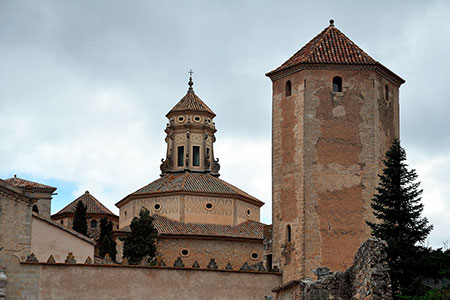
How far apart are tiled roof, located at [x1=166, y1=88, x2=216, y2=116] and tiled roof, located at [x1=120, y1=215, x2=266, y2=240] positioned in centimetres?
1056

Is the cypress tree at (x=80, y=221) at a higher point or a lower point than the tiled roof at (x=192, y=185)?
lower

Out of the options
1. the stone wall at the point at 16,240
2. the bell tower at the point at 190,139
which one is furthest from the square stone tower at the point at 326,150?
the bell tower at the point at 190,139

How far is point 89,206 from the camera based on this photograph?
232ft

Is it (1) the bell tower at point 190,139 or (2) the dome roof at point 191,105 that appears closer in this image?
(1) the bell tower at point 190,139

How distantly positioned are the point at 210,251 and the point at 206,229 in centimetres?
217

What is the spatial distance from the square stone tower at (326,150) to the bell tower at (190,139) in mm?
23423

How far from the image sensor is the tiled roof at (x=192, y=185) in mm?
59969

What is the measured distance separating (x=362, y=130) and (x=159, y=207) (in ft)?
75.1

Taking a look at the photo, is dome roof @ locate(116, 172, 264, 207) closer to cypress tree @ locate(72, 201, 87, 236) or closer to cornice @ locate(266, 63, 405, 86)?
cypress tree @ locate(72, 201, 87, 236)

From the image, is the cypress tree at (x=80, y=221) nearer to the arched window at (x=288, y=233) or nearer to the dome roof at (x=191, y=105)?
the dome roof at (x=191, y=105)

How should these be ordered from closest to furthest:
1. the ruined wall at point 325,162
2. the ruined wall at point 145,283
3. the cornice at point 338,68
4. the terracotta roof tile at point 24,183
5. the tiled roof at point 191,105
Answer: the ruined wall at point 145,283 → the ruined wall at point 325,162 → the cornice at point 338,68 → the terracotta roof tile at point 24,183 → the tiled roof at point 191,105

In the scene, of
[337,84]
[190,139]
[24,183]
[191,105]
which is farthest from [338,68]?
[24,183]

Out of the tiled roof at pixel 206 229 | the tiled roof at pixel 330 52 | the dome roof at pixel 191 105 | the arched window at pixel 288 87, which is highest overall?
the dome roof at pixel 191 105

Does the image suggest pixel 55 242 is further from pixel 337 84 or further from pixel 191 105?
pixel 191 105
